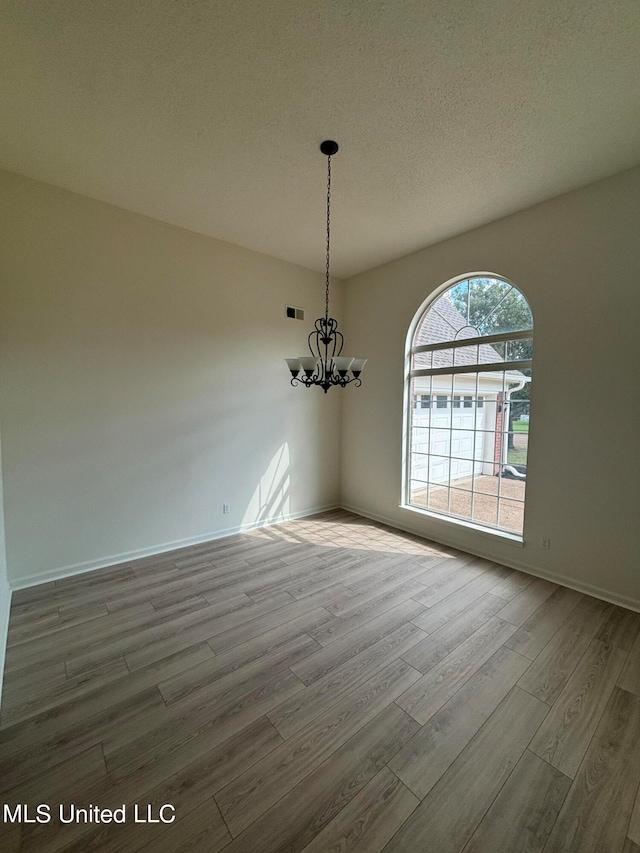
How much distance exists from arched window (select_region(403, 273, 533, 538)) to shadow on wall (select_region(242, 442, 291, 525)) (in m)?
1.59

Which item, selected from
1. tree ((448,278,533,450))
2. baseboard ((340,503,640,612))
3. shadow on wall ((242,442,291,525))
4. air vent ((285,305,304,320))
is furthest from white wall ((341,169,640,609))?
shadow on wall ((242,442,291,525))

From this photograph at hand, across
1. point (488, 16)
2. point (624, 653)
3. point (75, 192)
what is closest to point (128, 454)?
point (75, 192)

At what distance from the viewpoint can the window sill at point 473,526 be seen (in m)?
3.19

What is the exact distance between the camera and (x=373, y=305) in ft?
14.7

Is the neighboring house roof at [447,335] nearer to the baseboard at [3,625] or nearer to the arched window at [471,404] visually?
the arched window at [471,404]

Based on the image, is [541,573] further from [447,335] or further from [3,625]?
[3,625]

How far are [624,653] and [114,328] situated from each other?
467 centimetres

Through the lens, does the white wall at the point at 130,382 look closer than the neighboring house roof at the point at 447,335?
Yes

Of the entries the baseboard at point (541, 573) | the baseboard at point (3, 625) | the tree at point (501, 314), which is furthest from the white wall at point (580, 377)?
the baseboard at point (3, 625)

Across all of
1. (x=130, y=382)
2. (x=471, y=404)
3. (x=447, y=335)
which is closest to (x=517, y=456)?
(x=471, y=404)

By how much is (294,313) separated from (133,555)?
3.37 meters

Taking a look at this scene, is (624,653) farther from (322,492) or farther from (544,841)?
(322,492)

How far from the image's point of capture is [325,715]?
5.47 ft

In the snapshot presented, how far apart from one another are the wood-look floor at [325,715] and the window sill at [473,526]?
1.33 ft
